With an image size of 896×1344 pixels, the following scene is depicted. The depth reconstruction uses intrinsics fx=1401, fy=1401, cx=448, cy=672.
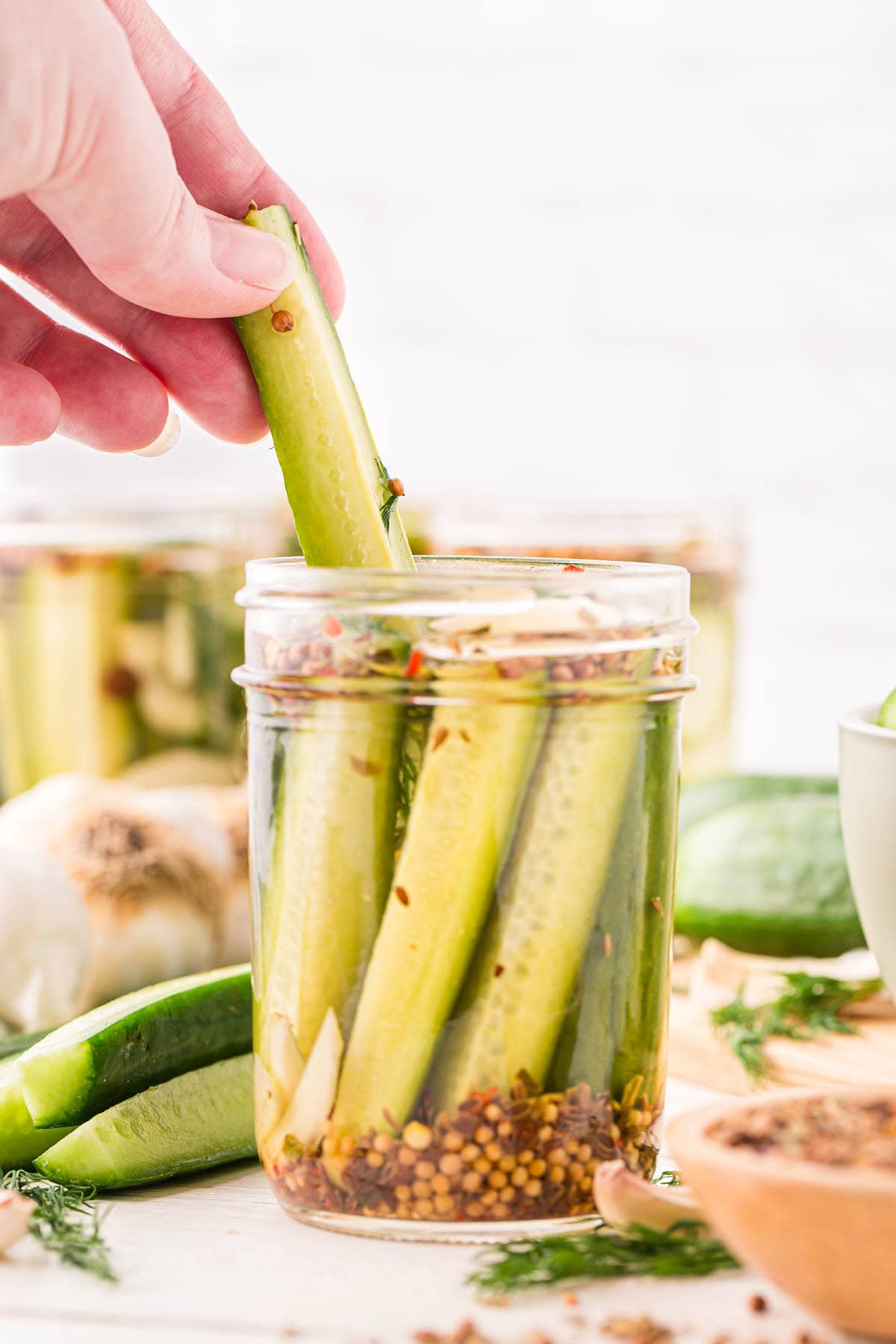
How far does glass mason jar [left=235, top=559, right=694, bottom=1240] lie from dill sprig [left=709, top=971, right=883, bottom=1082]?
9.0 inches

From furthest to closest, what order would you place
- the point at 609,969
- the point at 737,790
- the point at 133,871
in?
the point at 737,790 < the point at 133,871 < the point at 609,969

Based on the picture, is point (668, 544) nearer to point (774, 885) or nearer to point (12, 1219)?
point (774, 885)

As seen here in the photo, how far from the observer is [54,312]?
205 centimetres

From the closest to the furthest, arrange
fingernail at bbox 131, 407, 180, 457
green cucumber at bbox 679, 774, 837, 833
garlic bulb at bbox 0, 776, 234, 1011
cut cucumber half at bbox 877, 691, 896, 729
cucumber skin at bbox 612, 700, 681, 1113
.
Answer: cucumber skin at bbox 612, 700, 681, 1113 → cut cucumber half at bbox 877, 691, 896, 729 → fingernail at bbox 131, 407, 180, 457 → garlic bulb at bbox 0, 776, 234, 1011 → green cucumber at bbox 679, 774, 837, 833

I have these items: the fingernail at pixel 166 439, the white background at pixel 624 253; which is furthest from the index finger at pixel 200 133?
the white background at pixel 624 253

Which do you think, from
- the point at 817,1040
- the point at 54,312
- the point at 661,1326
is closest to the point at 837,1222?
the point at 661,1326

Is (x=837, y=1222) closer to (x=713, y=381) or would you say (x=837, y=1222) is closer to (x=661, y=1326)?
(x=661, y=1326)

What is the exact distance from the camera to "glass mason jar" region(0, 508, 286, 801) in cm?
109

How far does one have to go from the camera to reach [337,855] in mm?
455

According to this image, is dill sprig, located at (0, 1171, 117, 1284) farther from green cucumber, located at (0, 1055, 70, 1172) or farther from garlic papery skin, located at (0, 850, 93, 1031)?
garlic papery skin, located at (0, 850, 93, 1031)

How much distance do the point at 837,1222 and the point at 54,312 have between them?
1.94 metres

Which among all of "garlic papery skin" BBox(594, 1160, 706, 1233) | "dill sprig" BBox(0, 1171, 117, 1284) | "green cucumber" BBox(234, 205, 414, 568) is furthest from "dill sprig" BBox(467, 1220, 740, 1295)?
"green cucumber" BBox(234, 205, 414, 568)

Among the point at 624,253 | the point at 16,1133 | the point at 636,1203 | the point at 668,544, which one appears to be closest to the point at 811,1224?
the point at 636,1203

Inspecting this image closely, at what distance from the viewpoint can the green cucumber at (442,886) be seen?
443mm
